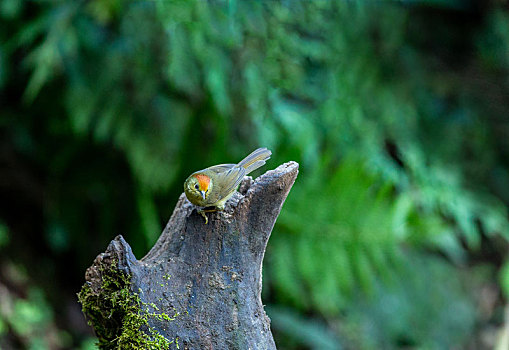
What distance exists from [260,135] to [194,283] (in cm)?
171

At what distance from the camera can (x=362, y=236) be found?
129 inches

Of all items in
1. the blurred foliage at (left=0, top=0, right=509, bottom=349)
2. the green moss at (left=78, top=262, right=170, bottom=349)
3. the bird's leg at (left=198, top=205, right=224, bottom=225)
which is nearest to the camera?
the green moss at (left=78, top=262, right=170, bottom=349)

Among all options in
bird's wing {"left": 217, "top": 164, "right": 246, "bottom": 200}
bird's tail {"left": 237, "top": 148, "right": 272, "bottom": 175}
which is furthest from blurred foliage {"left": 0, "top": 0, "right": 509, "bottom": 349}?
bird's wing {"left": 217, "top": 164, "right": 246, "bottom": 200}

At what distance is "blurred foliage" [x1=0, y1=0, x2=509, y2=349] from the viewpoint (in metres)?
2.78

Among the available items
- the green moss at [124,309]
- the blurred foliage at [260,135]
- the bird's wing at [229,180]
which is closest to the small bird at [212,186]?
the bird's wing at [229,180]

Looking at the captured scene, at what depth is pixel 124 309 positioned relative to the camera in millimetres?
1049

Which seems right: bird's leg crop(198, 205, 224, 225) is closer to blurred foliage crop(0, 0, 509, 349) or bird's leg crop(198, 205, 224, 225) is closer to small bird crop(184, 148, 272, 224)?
small bird crop(184, 148, 272, 224)

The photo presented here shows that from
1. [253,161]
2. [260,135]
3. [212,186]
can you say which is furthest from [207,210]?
[260,135]

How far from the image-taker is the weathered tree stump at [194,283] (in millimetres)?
1050

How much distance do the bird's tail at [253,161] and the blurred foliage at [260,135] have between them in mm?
1181

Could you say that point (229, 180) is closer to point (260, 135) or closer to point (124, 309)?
point (124, 309)

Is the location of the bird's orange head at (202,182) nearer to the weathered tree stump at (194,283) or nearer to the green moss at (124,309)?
the weathered tree stump at (194,283)

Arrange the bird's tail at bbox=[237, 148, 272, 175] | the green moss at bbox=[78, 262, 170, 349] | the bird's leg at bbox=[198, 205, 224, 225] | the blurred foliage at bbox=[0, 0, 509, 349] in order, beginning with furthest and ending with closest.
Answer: the blurred foliage at bbox=[0, 0, 509, 349]
the bird's tail at bbox=[237, 148, 272, 175]
the bird's leg at bbox=[198, 205, 224, 225]
the green moss at bbox=[78, 262, 170, 349]

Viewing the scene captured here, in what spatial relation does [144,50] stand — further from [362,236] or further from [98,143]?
[362,236]
